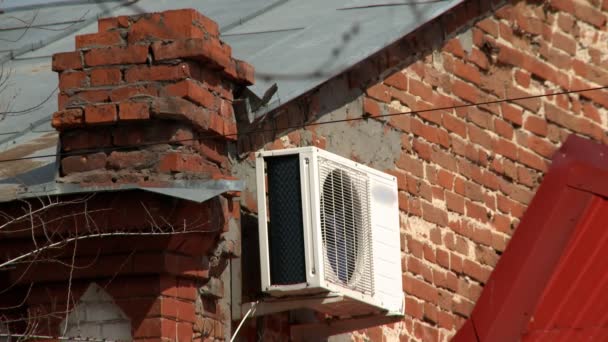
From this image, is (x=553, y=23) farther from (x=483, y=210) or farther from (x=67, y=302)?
(x=67, y=302)

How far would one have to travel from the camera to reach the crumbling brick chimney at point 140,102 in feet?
20.8

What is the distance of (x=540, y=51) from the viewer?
927 cm

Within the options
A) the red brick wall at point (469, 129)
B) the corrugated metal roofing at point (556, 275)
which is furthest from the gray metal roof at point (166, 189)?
the corrugated metal roofing at point (556, 275)

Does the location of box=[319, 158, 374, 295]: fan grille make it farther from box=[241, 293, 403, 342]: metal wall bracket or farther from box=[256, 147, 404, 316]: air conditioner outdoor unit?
box=[241, 293, 403, 342]: metal wall bracket

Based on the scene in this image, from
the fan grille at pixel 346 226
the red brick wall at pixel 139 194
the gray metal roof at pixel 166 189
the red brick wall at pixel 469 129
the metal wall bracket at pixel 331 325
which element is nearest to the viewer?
the gray metal roof at pixel 166 189

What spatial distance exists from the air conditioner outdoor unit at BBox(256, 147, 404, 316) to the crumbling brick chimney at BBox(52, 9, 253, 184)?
298 mm

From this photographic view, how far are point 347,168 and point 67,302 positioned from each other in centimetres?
131

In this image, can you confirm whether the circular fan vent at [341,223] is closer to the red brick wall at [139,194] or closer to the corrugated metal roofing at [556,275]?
the red brick wall at [139,194]

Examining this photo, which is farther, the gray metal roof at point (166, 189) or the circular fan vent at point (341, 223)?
the circular fan vent at point (341, 223)

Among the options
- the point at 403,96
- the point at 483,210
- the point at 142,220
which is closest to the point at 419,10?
the point at 403,96

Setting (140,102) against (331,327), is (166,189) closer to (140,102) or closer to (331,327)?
(140,102)

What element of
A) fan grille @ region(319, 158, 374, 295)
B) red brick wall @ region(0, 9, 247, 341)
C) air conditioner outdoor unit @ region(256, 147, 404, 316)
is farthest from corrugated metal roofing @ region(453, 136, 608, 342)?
red brick wall @ region(0, 9, 247, 341)

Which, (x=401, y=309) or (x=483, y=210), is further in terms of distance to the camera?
(x=483, y=210)

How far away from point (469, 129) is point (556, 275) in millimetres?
1000
